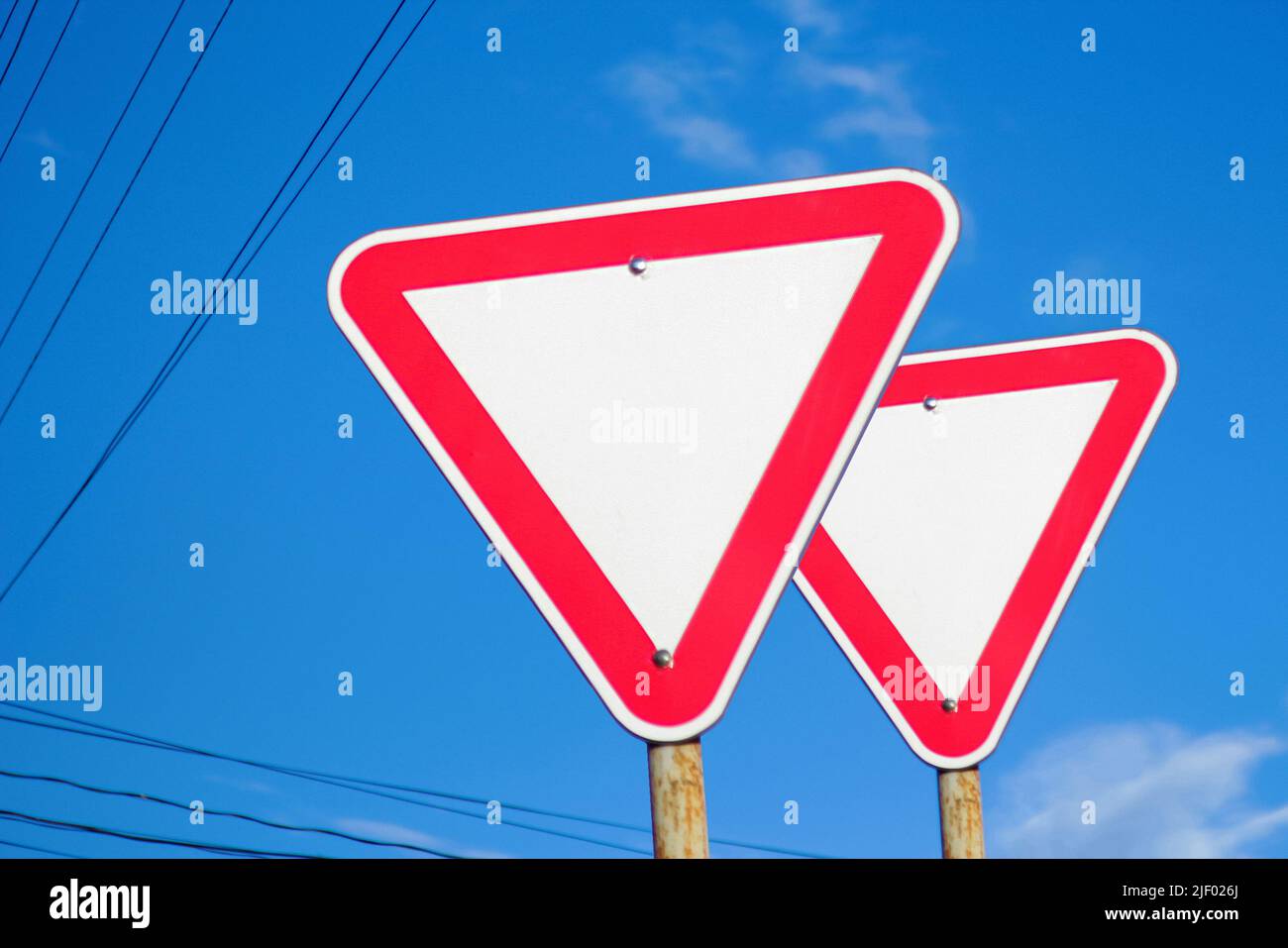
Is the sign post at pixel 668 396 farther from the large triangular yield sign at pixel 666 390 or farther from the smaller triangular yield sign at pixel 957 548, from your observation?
the smaller triangular yield sign at pixel 957 548

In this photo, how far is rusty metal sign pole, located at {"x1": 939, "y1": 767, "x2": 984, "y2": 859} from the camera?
236cm

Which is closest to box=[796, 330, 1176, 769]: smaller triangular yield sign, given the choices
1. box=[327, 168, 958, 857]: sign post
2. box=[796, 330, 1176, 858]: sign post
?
box=[796, 330, 1176, 858]: sign post

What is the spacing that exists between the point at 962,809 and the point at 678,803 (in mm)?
1151

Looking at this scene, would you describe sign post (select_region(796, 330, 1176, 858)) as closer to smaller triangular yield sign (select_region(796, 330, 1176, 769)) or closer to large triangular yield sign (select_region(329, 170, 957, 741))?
smaller triangular yield sign (select_region(796, 330, 1176, 769))

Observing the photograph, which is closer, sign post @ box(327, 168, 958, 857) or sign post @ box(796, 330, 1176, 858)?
sign post @ box(327, 168, 958, 857)

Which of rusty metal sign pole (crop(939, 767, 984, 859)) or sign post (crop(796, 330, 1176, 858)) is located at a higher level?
sign post (crop(796, 330, 1176, 858))

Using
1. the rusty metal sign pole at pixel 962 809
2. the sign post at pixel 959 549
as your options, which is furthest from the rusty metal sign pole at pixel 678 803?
the rusty metal sign pole at pixel 962 809

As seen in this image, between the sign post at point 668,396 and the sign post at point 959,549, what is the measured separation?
0.88 m

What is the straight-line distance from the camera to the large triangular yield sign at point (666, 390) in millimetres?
1409

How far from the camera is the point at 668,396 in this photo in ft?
4.68

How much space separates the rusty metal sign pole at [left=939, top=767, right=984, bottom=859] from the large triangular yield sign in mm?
1135

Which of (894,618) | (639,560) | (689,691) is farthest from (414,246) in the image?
(894,618)
